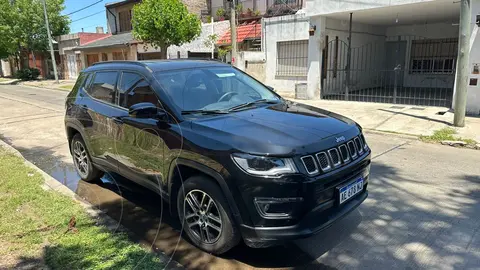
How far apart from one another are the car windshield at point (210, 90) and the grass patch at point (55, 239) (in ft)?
4.79

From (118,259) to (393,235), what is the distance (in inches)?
106

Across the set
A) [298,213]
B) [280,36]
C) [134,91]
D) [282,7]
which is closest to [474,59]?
[280,36]

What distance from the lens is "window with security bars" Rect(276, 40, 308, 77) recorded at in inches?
587

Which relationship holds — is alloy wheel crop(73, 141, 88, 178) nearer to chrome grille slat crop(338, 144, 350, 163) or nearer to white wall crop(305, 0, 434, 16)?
chrome grille slat crop(338, 144, 350, 163)

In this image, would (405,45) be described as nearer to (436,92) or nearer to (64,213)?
(436,92)

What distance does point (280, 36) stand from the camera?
15188 millimetres

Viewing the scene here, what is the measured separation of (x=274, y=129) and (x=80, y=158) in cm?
362

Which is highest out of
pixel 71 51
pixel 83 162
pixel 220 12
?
pixel 220 12

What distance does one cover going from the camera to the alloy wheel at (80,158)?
17.4 ft

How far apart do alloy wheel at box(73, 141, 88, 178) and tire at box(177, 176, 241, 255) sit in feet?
8.21

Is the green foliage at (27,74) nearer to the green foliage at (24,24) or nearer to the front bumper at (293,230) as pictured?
the green foliage at (24,24)

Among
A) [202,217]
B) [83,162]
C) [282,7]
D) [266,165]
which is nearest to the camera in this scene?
[266,165]

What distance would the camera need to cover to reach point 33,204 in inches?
168

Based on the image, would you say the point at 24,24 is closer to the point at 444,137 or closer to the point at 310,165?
the point at 444,137
